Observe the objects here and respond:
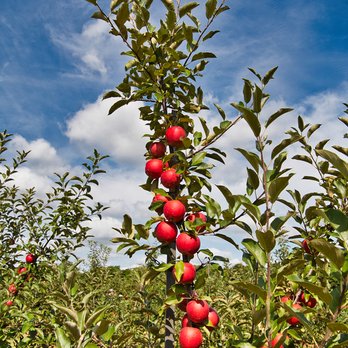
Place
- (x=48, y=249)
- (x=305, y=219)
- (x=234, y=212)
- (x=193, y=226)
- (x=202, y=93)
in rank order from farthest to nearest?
1. (x=48, y=249)
2. (x=202, y=93)
3. (x=305, y=219)
4. (x=193, y=226)
5. (x=234, y=212)

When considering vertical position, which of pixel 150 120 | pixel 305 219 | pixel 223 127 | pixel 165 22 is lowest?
pixel 305 219

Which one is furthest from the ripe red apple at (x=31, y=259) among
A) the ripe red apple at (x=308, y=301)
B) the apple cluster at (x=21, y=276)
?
the ripe red apple at (x=308, y=301)

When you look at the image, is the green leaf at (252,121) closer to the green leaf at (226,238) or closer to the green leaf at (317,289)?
the green leaf at (317,289)

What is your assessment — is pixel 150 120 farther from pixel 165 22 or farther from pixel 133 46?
pixel 165 22

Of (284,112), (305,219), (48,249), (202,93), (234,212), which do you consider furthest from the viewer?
(48,249)

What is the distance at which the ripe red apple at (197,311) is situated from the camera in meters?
1.90

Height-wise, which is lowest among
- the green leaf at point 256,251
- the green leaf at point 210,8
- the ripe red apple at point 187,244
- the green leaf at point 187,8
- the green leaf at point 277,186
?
the green leaf at point 256,251

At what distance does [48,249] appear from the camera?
190 inches

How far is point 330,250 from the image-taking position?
117cm

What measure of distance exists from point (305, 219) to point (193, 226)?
0.73 metres

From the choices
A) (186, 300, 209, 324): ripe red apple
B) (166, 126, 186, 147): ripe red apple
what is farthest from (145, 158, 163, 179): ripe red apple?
(186, 300, 209, 324): ripe red apple

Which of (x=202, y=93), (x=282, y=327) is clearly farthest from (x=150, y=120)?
(x=282, y=327)

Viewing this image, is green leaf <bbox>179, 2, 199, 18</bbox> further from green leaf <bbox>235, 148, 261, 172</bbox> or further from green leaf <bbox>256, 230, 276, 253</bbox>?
green leaf <bbox>256, 230, 276, 253</bbox>

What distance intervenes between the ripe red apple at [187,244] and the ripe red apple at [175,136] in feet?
1.87
